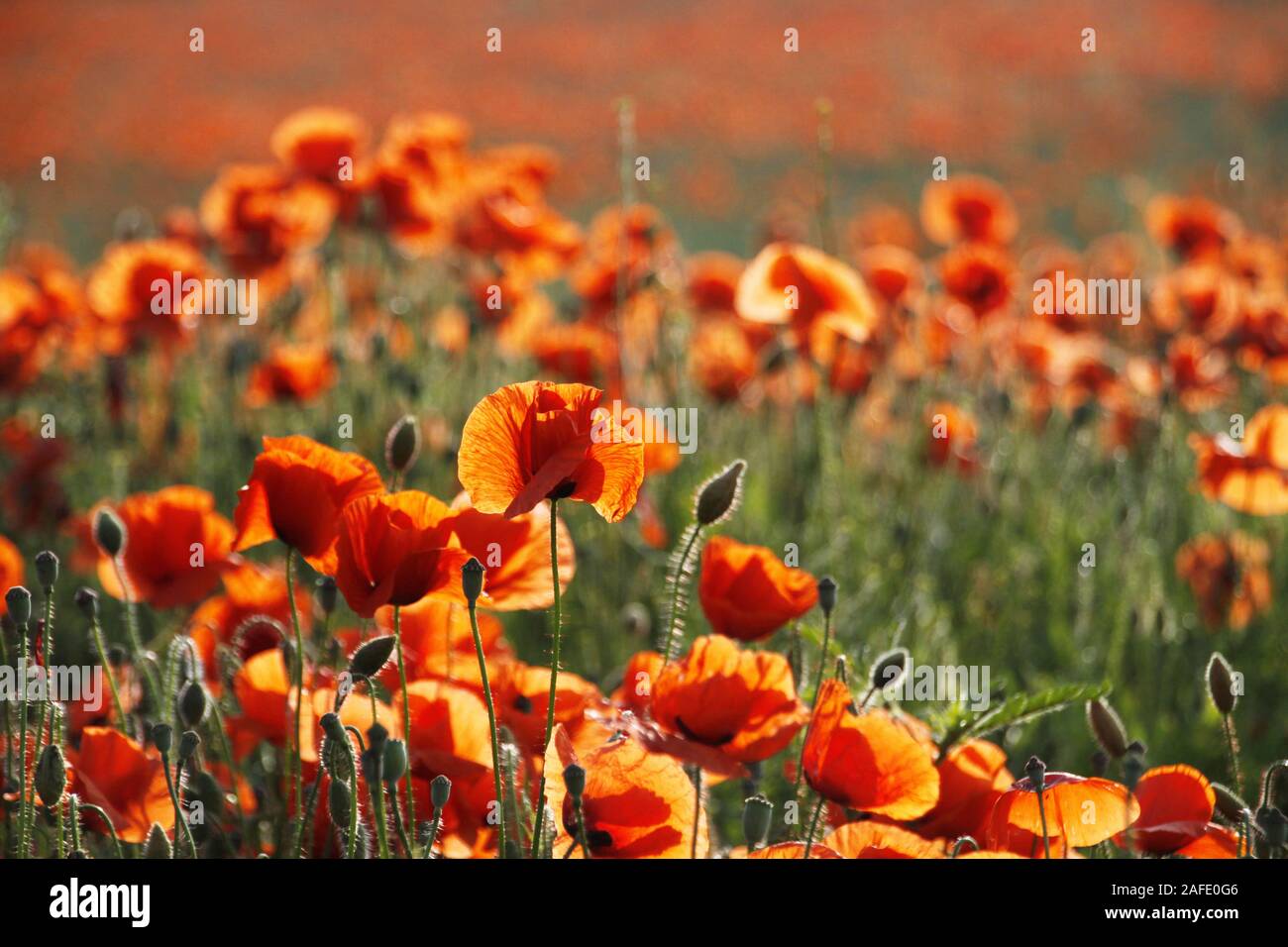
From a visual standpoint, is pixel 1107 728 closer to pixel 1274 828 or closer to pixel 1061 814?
pixel 1061 814

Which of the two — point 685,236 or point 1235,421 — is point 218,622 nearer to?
point 1235,421

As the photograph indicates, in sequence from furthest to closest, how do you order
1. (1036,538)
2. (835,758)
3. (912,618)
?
(1036,538) → (912,618) → (835,758)

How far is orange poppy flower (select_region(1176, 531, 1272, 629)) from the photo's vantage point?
2705 millimetres

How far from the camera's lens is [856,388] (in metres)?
3.37

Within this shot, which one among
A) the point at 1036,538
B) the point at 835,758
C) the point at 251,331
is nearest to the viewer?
the point at 835,758

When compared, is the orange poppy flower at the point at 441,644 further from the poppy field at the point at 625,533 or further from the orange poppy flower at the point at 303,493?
the orange poppy flower at the point at 303,493

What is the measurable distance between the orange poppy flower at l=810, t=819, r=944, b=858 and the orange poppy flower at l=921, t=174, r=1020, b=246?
272cm

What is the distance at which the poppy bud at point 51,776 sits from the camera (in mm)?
1243

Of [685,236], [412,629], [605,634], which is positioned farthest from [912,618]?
[685,236]

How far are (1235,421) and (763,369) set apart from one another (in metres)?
1.00

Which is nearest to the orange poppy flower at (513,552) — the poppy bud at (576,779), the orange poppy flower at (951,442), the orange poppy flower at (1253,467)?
the poppy bud at (576,779)

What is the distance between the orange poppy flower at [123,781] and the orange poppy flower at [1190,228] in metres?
3.15

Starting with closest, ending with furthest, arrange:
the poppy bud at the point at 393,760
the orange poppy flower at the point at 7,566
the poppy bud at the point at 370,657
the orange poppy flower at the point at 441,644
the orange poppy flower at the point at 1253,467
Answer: the poppy bud at the point at 393,760 → the poppy bud at the point at 370,657 → the orange poppy flower at the point at 441,644 → the orange poppy flower at the point at 7,566 → the orange poppy flower at the point at 1253,467
